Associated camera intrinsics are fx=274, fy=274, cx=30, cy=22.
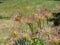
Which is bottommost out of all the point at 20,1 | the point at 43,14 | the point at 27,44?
the point at 20,1

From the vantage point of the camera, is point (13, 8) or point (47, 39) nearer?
point (47, 39)

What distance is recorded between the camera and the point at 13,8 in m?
10.9

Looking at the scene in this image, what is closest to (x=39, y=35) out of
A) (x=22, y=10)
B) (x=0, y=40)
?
(x=0, y=40)

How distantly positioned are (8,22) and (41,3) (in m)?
2.96

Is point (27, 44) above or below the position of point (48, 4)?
above

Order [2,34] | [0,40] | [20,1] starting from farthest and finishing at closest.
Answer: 1. [20,1]
2. [2,34]
3. [0,40]

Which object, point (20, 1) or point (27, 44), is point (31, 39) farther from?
point (20, 1)

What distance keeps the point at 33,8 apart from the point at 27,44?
7.66 m

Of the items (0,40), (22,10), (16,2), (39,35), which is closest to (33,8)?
(22,10)

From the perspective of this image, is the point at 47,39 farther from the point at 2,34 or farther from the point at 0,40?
the point at 2,34

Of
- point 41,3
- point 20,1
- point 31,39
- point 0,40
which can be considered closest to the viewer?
point 31,39

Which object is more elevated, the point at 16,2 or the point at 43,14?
the point at 43,14

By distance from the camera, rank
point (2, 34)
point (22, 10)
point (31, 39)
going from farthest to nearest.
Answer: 1. point (22, 10)
2. point (2, 34)
3. point (31, 39)

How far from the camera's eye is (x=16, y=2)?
38.8 ft
